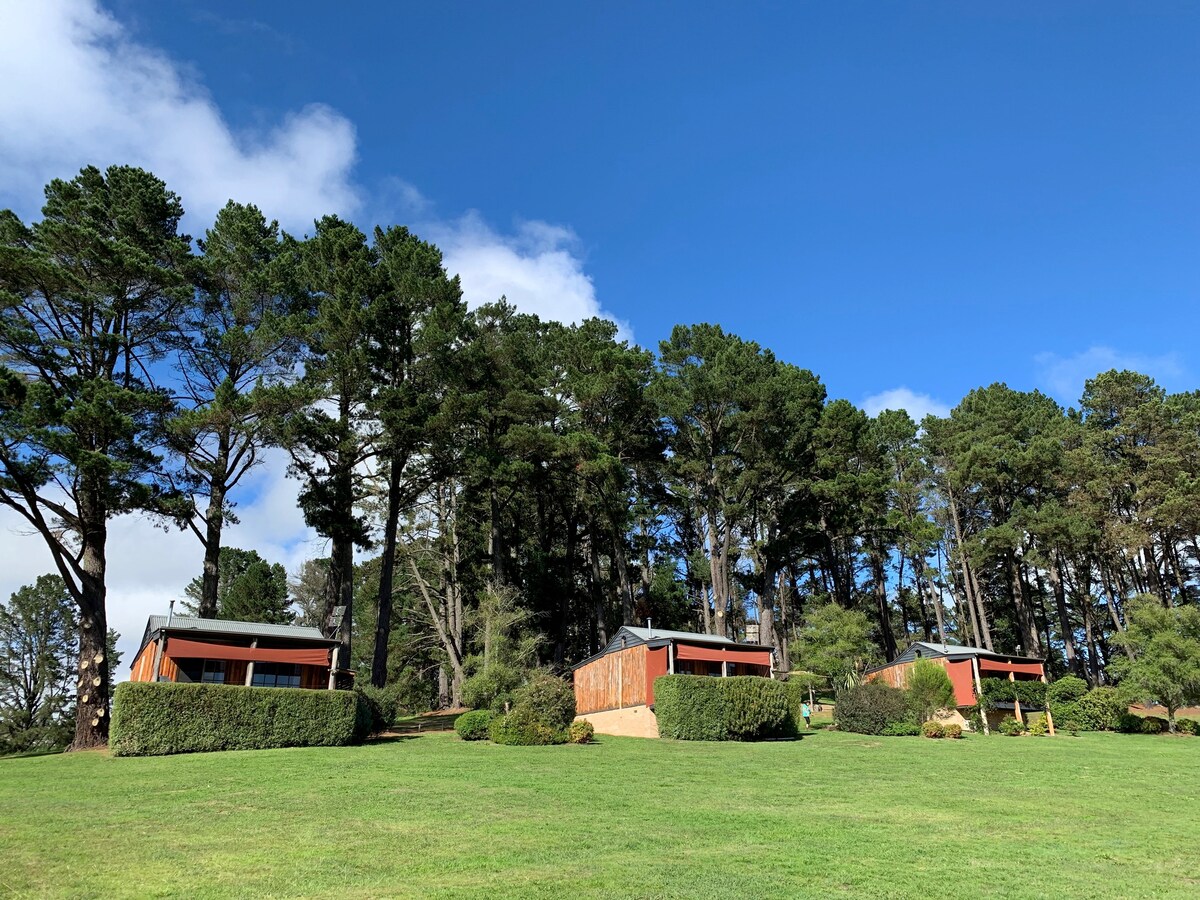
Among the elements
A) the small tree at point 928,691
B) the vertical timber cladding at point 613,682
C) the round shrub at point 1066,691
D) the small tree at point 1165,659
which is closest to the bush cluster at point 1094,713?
the small tree at point 1165,659

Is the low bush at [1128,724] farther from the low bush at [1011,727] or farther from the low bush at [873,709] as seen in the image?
the low bush at [873,709]

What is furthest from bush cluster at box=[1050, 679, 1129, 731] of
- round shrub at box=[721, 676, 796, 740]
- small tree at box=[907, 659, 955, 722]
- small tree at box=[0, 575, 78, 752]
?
small tree at box=[0, 575, 78, 752]

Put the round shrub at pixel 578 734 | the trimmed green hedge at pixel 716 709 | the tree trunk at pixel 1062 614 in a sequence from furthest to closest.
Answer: the tree trunk at pixel 1062 614, the trimmed green hedge at pixel 716 709, the round shrub at pixel 578 734

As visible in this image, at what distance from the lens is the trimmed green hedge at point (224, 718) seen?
17.2 meters

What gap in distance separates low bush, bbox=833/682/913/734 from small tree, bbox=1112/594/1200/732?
9084mm

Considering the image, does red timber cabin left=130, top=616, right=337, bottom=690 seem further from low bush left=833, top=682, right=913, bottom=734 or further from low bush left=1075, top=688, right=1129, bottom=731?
low bush left=1075, top=688, right=1129, bottom=731

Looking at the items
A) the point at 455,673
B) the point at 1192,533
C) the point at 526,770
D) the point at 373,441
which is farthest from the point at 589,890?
the point at 1192,533

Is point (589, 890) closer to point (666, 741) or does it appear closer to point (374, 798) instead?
point (374, 798)

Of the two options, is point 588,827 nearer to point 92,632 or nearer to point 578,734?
point 578,734

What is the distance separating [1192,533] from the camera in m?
36.4

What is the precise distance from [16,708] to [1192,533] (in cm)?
6173

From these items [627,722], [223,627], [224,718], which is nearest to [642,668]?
[627,722]

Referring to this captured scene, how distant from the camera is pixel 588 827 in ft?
28.7

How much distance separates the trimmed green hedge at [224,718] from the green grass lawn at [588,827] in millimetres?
1096
